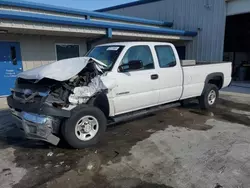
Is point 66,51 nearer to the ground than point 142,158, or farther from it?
farther from it

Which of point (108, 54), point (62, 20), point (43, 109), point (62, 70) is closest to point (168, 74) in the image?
point (108, 54)

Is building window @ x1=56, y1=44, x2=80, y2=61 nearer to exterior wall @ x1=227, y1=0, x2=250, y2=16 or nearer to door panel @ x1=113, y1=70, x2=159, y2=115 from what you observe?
door panel @ x1=113, y1=70, x2=159, y2=115

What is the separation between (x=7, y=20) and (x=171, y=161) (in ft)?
24.9

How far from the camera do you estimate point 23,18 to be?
25.3 ft

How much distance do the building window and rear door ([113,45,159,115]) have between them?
7180 millimetres

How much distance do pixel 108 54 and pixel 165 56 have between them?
159 centimetres

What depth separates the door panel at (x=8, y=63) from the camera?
9250mm

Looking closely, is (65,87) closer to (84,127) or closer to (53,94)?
(53,94)

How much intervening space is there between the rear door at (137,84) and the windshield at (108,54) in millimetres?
163

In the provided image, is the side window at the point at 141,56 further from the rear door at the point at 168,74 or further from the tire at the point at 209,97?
the tire at the point at 209,97

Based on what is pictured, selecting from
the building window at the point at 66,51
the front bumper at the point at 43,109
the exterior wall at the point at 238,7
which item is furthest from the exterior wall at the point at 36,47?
the exterior wall at the point at 238,7

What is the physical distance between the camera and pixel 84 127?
157 inches

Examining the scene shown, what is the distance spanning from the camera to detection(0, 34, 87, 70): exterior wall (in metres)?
9.61

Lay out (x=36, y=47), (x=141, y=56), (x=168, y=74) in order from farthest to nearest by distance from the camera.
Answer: (x=36, y=47), (x=168, y=74), (x=141, y=56)
